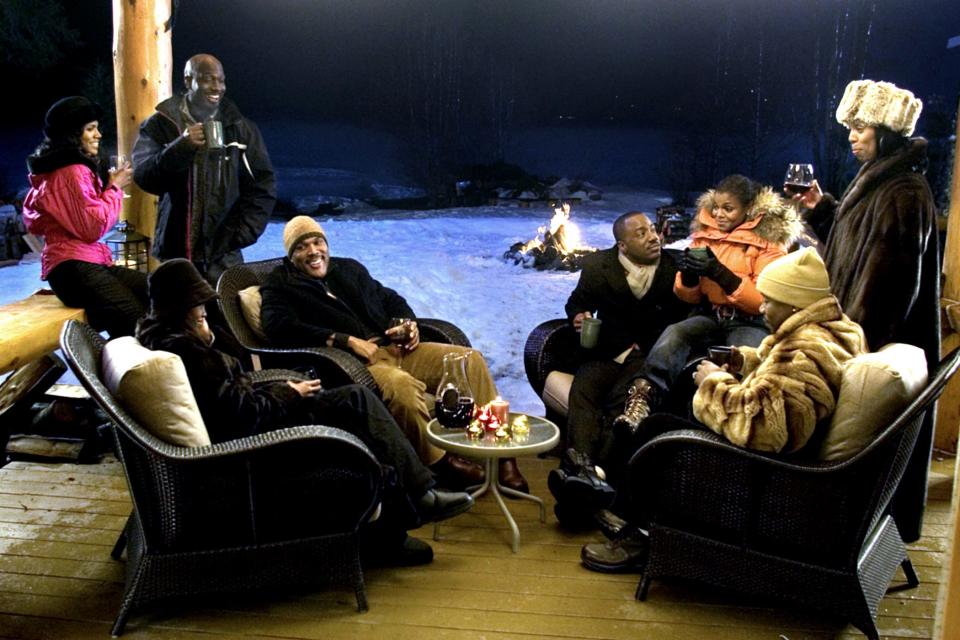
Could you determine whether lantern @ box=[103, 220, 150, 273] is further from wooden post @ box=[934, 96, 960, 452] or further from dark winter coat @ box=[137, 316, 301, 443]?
wooden post @ box=[934, 96, 960, 452]

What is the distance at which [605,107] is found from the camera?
6855 mm

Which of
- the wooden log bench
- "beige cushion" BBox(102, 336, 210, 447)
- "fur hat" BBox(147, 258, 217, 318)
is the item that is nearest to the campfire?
the wooden log bench

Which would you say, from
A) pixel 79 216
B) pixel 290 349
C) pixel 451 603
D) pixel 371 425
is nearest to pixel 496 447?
pixel 371 425

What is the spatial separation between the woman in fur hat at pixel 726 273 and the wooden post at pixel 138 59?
2995 millimetres

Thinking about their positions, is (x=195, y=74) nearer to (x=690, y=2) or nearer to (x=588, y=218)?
(x=588, y=218)

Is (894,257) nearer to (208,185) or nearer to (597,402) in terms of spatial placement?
(597,402)

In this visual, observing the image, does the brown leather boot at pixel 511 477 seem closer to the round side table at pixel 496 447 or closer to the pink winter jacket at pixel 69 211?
the round side table at pixel 496 447

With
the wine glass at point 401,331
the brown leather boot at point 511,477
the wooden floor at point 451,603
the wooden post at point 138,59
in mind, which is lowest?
the wooden floor at point 451,603

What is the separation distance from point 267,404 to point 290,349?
3.13 feet

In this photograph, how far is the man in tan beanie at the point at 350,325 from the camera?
3.98 meters

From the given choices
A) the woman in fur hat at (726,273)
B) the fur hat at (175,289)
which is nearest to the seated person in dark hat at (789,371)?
the woman in fur hat at (726,273)

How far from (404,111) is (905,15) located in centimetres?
358

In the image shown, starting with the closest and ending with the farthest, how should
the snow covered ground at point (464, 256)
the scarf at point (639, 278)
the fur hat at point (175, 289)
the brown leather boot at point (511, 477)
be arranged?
the fur hat at point (175, 289), the brown leather boot at point (511, 477), the scarf at point (639, 278), the snow covered ground at point (464, 256)

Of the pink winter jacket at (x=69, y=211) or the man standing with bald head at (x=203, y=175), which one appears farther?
the man standing with bald head at (x=203, y=175)
